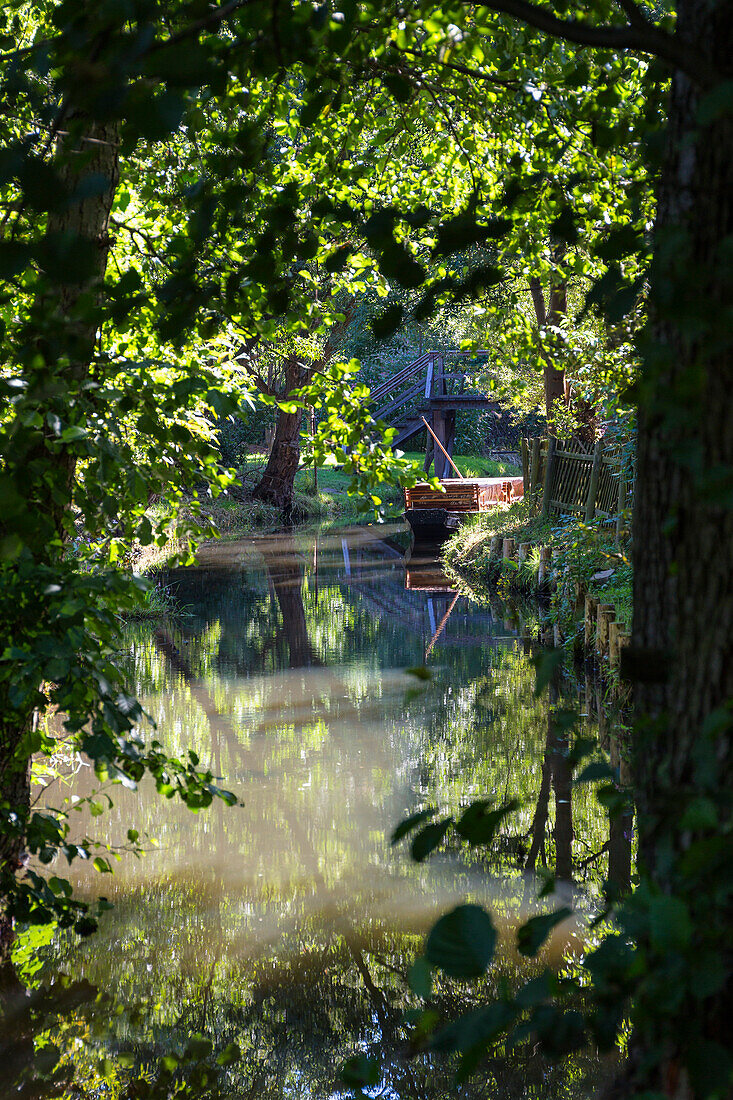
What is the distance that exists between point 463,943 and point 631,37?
3.78 feet

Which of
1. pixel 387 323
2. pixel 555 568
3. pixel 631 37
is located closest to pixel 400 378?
pixel 555 568

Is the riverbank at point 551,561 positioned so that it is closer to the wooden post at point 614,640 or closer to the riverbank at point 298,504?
the wooden post at point 614,640

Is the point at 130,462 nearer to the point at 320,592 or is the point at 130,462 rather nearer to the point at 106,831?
the point at 106,831

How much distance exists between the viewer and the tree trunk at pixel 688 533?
941 mm

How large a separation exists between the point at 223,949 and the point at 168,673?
5.48 m

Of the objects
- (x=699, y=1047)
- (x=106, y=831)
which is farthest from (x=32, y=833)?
(x=106, y=831)

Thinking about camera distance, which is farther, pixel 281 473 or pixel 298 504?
pixel 298 504

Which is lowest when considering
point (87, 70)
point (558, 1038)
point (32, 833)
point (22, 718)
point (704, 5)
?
point (32, 833)

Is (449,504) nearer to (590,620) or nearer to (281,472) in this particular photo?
(281,472)

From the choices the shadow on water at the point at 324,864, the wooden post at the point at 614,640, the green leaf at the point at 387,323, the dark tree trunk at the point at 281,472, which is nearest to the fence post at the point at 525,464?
the shadow on water at the point at 324,864

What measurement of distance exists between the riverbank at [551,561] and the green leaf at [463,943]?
6.28 m

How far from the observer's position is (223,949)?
4469 millimetres

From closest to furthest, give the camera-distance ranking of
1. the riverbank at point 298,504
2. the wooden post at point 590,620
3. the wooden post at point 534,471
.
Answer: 1. the wooden post at point 590,620
2. the wooden post at point 534,471
3. the riverbank at point 298,504

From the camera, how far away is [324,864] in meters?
5.36
